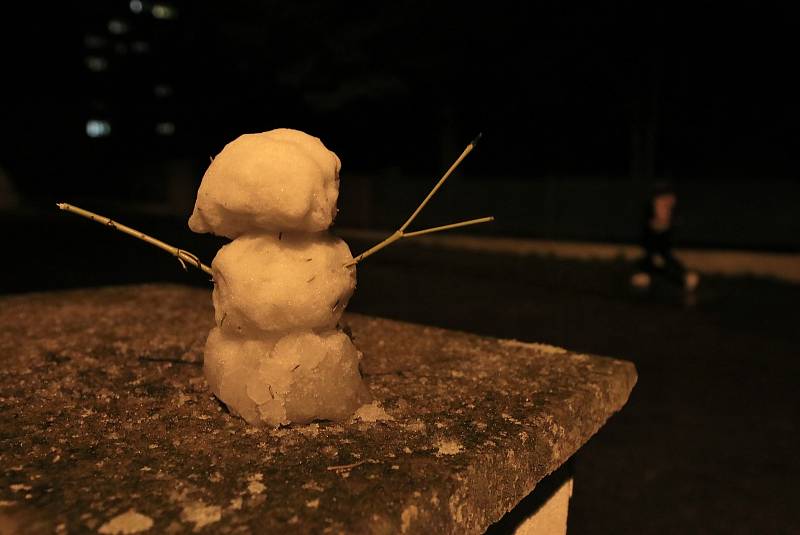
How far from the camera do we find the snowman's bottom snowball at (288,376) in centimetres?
151

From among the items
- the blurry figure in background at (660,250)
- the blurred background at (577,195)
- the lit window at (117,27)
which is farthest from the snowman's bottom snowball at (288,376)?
the lit window at (117,27)

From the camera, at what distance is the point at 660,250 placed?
24.3 ft

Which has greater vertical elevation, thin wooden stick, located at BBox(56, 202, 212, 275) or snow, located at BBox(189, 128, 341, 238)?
snow, located at BBox(189, 128, 341, 238)

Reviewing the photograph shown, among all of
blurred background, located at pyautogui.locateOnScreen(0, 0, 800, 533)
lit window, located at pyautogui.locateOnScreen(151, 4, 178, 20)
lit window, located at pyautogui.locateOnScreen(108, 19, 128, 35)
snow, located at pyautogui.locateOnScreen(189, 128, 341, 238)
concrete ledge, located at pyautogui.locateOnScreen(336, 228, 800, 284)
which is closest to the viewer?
snow, located at pyautogui.locateOnScreen(189, 128, 341, 238)

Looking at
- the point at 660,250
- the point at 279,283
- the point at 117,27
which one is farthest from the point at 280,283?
the point at 117,27

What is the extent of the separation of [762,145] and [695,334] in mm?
8406

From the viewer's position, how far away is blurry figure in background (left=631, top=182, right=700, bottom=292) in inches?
287

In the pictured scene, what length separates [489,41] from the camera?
434 inches

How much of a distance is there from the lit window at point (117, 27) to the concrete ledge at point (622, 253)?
57459mm

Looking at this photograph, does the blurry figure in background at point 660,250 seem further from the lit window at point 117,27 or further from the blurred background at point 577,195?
the lit window at point 117,27

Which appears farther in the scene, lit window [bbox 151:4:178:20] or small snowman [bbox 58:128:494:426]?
lit window [bbox 151:4:178:20]

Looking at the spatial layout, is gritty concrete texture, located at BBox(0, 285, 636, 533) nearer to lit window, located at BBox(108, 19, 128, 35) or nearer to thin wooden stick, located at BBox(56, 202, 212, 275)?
thin wooden stick, located at BBox(56, 202, 212, 275)

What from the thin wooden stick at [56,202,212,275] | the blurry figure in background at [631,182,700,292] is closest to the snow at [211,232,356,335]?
the thin wooden stick at [56,202,212,275]

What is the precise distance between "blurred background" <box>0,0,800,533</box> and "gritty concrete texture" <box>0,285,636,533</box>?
3.49ft
